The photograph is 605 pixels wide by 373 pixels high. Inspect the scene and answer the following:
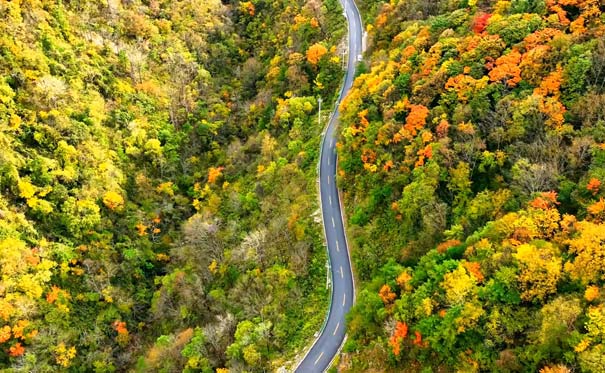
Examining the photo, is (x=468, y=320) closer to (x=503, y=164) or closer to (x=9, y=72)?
(x=503, y=164)

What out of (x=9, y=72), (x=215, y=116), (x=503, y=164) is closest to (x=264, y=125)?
(x=215, y=116)

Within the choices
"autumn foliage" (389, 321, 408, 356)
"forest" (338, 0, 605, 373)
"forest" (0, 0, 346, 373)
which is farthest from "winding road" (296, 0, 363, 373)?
"autumn foliage" (389, 321, 408, 356)

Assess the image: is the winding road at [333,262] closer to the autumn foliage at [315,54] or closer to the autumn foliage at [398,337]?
the autumn foliage at [315,54]

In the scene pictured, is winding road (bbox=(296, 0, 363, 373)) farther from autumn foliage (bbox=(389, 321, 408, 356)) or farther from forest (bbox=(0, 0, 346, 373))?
autumn foliage (bbox=(389, 321, 408, 356))

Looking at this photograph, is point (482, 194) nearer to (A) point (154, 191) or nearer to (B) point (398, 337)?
(B) point (398, 337)

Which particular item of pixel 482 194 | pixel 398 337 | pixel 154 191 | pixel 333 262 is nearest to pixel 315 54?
pixel 154 191
